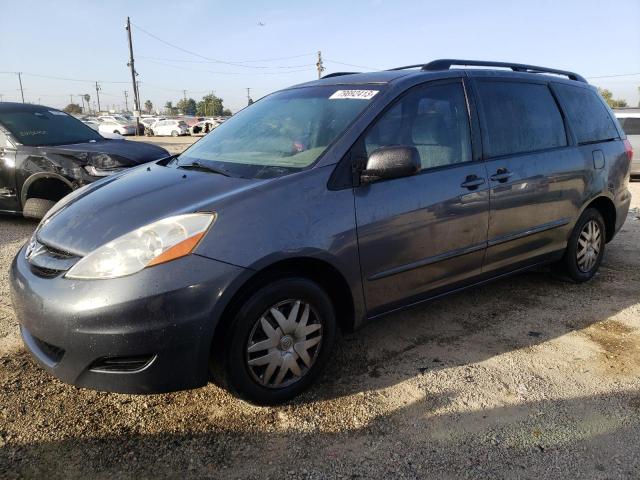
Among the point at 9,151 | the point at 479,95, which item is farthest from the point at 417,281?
the point at 9,151

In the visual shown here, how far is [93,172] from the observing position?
591 centimetres

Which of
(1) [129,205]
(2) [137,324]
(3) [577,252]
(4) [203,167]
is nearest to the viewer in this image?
(2) [137,324]

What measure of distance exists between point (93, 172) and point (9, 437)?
4095 mm

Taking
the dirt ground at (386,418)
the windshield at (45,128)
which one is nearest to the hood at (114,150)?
the windshield at (45,128)

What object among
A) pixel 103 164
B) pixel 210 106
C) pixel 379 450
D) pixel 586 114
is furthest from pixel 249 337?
pixel 210 106

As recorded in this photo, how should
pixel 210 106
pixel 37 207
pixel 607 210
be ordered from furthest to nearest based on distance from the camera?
pixel 210 106, pixel 37 207, pixel 607 210

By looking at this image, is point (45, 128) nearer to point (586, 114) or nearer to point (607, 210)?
point (586, 114)

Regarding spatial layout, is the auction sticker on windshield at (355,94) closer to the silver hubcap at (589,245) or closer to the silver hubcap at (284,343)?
the silver hubcap at (284,343)

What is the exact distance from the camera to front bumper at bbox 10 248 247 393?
218 cm

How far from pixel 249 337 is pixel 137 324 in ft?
1.72

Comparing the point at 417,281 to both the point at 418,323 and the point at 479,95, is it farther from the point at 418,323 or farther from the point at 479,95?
the point at 479,95

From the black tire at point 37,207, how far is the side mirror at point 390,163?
4551 mm

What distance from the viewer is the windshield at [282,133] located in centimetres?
290

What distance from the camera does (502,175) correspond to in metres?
3.50
